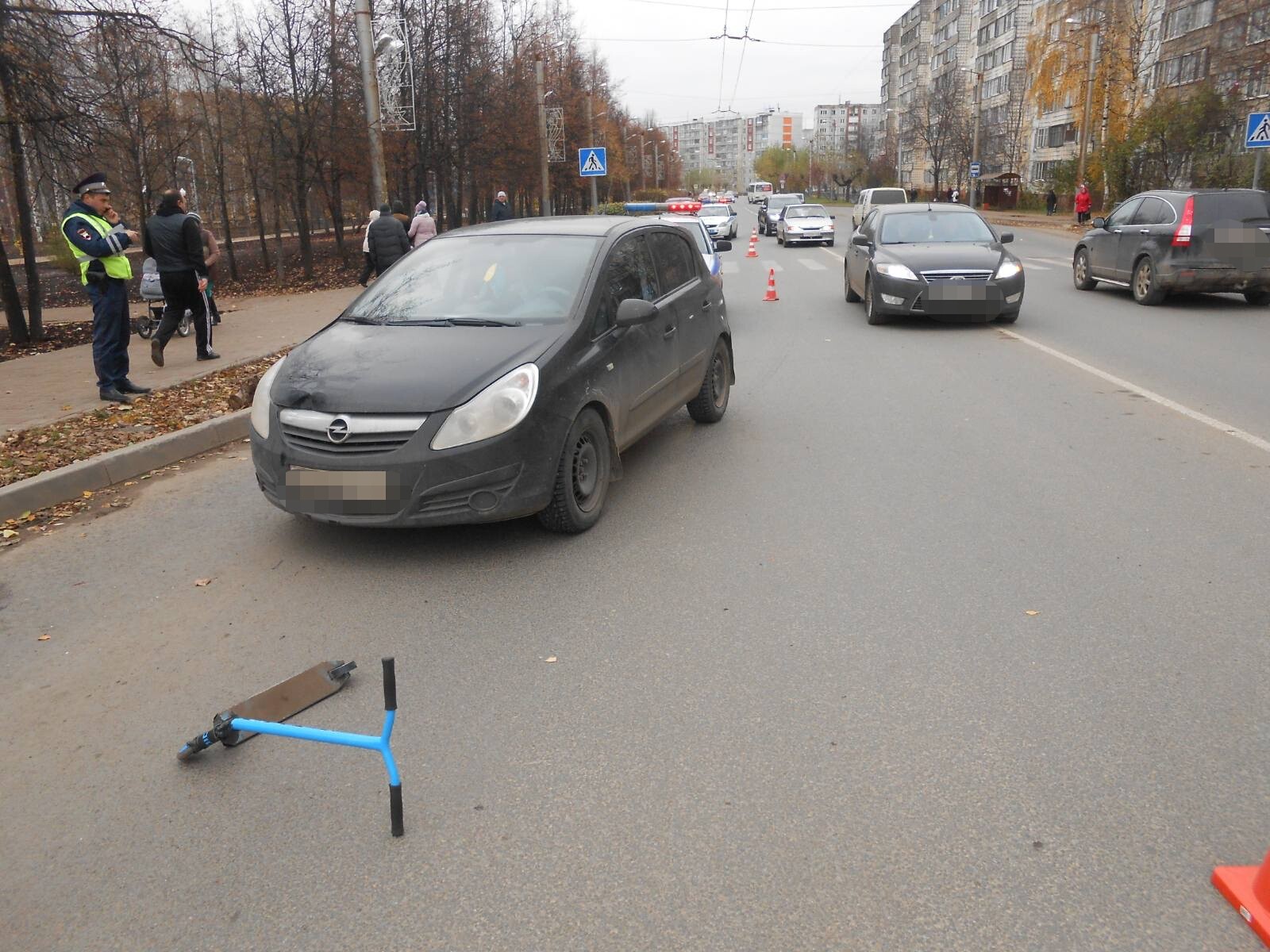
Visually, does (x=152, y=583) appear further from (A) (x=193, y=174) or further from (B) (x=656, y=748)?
(A) (x=193, y=174)

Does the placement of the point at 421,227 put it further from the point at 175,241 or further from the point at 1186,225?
the point at 1186,225

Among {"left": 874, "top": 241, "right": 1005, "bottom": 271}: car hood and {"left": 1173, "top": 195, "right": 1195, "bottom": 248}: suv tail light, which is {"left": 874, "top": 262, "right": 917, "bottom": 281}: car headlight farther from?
{"left": 1173, "top": 195, "right": 1195, "bottom": 248}: suv tail light

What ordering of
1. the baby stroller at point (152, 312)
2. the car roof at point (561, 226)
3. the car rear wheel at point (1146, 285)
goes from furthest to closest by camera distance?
the car rear wheel at point (1146, 285), the baby stroller at point (152, 312), the car roof at point (561, 226)

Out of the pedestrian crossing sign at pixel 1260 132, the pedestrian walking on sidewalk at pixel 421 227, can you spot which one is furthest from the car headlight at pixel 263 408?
the pedestrian crossing sign at pixel 1260 132

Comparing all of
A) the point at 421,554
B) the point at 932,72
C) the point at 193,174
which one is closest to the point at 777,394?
the point at 421,554

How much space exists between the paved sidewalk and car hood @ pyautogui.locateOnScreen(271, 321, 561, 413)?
4.08 metres

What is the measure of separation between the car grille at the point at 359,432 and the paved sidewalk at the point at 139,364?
177 inches

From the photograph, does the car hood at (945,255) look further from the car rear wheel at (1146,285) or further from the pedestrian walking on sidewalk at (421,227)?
the pedestrian walking on sidewalk at (421,227)

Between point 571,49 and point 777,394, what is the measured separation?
47269 millimetres

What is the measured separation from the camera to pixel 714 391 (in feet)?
27.4

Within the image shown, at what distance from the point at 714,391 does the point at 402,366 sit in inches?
137

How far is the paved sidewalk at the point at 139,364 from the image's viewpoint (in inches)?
364

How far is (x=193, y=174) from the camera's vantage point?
2783 cm

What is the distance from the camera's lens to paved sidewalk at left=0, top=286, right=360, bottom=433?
30.3 ft
